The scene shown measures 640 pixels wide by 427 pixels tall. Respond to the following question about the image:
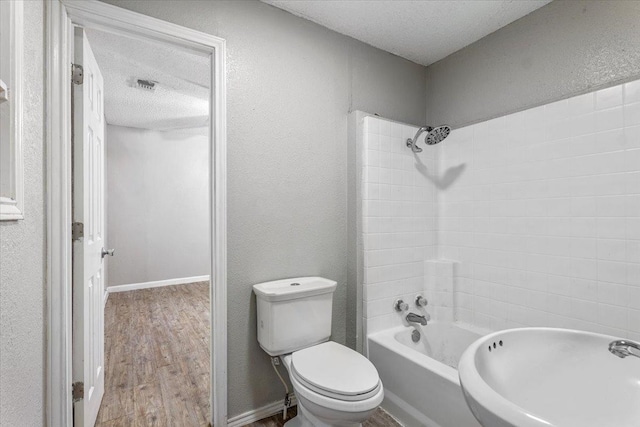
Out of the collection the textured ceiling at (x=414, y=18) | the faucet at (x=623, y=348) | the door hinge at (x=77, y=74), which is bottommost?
the faucet at (x=623, y=348)

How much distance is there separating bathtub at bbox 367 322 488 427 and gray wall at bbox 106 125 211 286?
12.5ft

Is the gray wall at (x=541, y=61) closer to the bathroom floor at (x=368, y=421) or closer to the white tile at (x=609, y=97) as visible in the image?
the white tile at (x=609, y=97)

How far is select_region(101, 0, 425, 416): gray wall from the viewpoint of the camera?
1.68 metres

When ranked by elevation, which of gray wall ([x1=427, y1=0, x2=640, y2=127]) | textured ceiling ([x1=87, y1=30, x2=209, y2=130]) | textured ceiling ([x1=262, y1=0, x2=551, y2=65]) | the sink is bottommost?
the sink

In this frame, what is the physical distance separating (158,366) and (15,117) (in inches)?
80.2

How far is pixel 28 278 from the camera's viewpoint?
106 centimetres

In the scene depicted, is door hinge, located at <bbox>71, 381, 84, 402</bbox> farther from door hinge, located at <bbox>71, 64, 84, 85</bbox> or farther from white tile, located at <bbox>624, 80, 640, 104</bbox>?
white tile, located at <bbox>624, 80, 640, 104</bbox>

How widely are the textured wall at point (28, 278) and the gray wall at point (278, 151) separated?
1.81 feet

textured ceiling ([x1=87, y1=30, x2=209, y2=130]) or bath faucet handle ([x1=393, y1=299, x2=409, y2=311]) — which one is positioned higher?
textured ceiling ([x1=87, y1=30, x2=209, y2=130])

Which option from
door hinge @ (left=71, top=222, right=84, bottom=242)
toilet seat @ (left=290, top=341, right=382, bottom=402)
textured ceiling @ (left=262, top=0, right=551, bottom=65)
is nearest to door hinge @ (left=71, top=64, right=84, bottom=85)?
door hinge @ (left=71, top=222, right=84, bottom=242)

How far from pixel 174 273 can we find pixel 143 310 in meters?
1.23

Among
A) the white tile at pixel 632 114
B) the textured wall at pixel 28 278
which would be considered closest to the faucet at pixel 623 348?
the white tile at pixel 632 114

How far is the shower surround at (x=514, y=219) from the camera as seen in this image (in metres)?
1.52

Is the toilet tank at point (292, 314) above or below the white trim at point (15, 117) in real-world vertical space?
below
